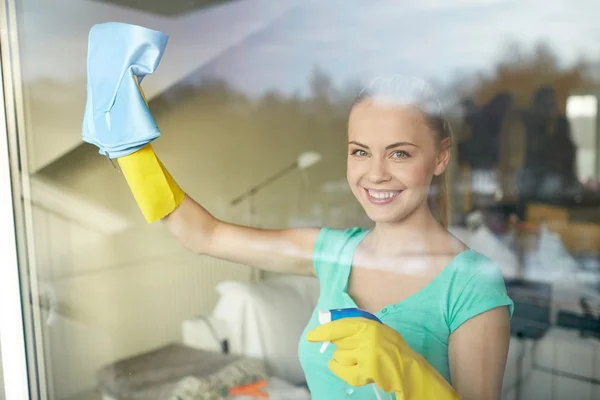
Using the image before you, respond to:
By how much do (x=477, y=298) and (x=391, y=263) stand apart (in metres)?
0.18

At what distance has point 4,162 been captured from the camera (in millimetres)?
1533

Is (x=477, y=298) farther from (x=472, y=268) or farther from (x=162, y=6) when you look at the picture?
(x=162, y=6)

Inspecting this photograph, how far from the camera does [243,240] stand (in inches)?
44.4

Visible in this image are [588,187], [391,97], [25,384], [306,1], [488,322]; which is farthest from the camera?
[25,384]

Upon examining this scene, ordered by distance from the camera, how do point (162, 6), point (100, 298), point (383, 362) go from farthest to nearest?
point (100, 298) < point (162, 6) < point (383, 362)

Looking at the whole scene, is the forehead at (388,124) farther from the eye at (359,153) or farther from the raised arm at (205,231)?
the raised arm at (205,231)

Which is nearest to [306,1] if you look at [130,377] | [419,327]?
[419,327]

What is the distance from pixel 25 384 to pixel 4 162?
65cm

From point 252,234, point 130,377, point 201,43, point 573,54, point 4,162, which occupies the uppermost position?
point 201,43

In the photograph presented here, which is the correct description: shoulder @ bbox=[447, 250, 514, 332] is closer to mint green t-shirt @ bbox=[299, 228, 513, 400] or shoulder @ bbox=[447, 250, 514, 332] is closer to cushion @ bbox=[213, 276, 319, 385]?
mint green t-shirt @ bbox=[299, 228, 513, 400]

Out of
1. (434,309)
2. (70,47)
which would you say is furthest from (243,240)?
(70,47)

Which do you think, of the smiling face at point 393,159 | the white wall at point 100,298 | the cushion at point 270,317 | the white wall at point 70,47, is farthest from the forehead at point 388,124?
the white wall at point 100,298

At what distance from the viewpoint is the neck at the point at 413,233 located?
36.7 inches

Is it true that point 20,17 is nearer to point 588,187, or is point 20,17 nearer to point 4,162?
point 4,162
